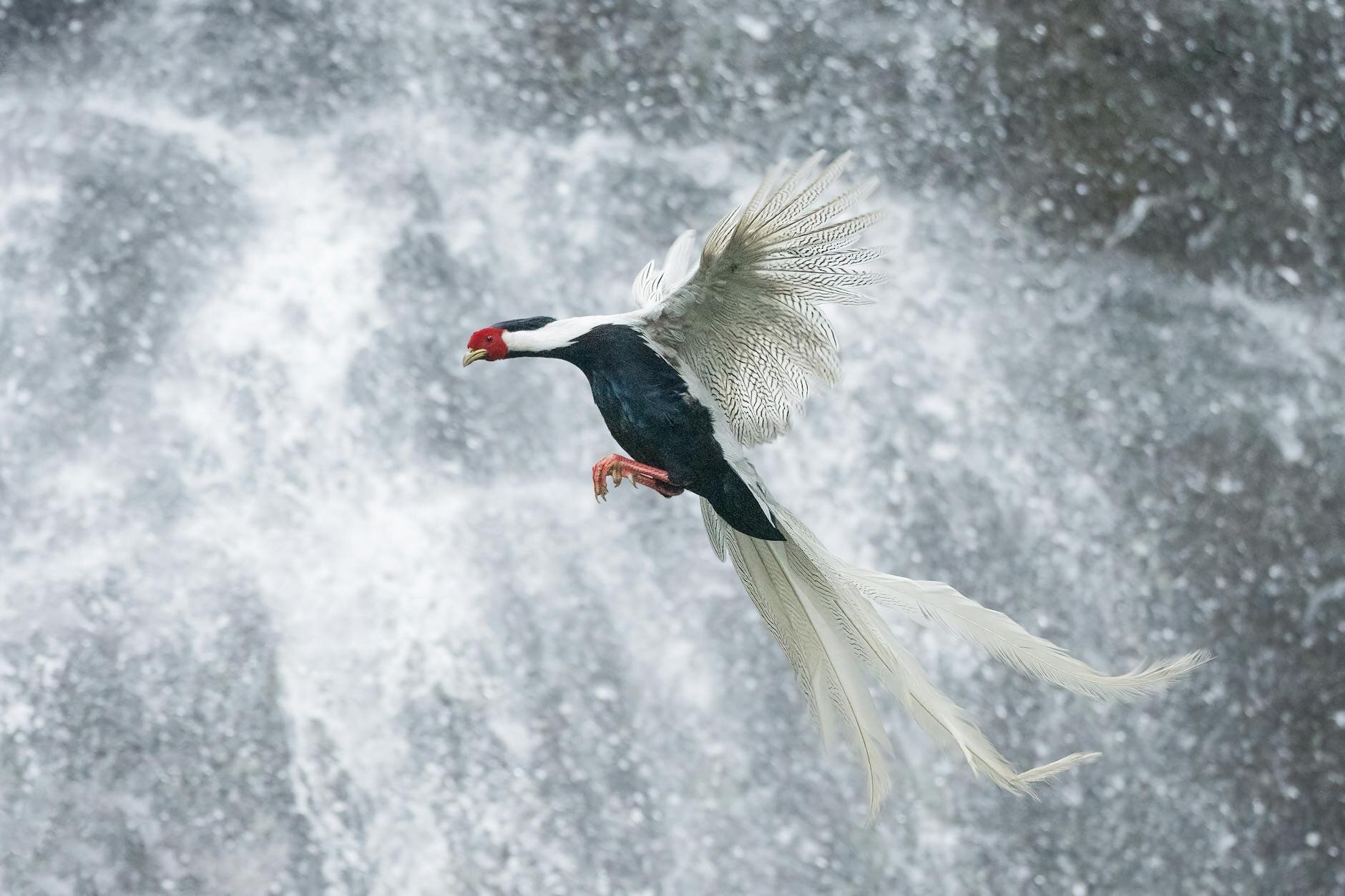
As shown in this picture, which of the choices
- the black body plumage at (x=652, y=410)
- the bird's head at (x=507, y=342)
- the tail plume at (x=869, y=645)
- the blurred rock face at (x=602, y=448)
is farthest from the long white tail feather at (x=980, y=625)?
the blurred rock face at (x=602, y=448)

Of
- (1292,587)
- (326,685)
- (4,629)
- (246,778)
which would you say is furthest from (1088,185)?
(4,629)

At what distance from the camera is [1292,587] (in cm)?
454

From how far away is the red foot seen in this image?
1454 mm

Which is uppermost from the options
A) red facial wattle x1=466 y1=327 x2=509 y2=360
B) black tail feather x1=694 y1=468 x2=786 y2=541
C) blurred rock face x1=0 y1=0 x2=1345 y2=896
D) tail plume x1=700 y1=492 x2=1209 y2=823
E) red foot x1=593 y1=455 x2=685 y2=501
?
red facial wattle x1=466 y1=327 x2=509 y2=360

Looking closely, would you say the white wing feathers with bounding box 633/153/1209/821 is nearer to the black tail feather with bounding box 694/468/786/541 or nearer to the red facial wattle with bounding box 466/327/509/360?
the black tail feather with bounding box 694/468/786/541

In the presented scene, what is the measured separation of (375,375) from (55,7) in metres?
1.51

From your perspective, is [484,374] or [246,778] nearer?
[246,778]

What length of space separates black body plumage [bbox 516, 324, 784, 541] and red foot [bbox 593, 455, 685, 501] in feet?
0.04

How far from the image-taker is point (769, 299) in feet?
4.90

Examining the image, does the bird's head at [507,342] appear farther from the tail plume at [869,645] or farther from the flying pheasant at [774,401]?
the tail plume at [869,645]

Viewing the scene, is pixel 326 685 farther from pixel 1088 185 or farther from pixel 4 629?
pixel 1088 185

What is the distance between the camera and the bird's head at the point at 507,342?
4.97ft

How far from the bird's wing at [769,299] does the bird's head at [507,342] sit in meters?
0.12

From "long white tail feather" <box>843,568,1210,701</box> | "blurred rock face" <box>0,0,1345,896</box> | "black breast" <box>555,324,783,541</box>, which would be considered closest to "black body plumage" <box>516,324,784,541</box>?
"black breast" <box>555,324,783,541</box>
